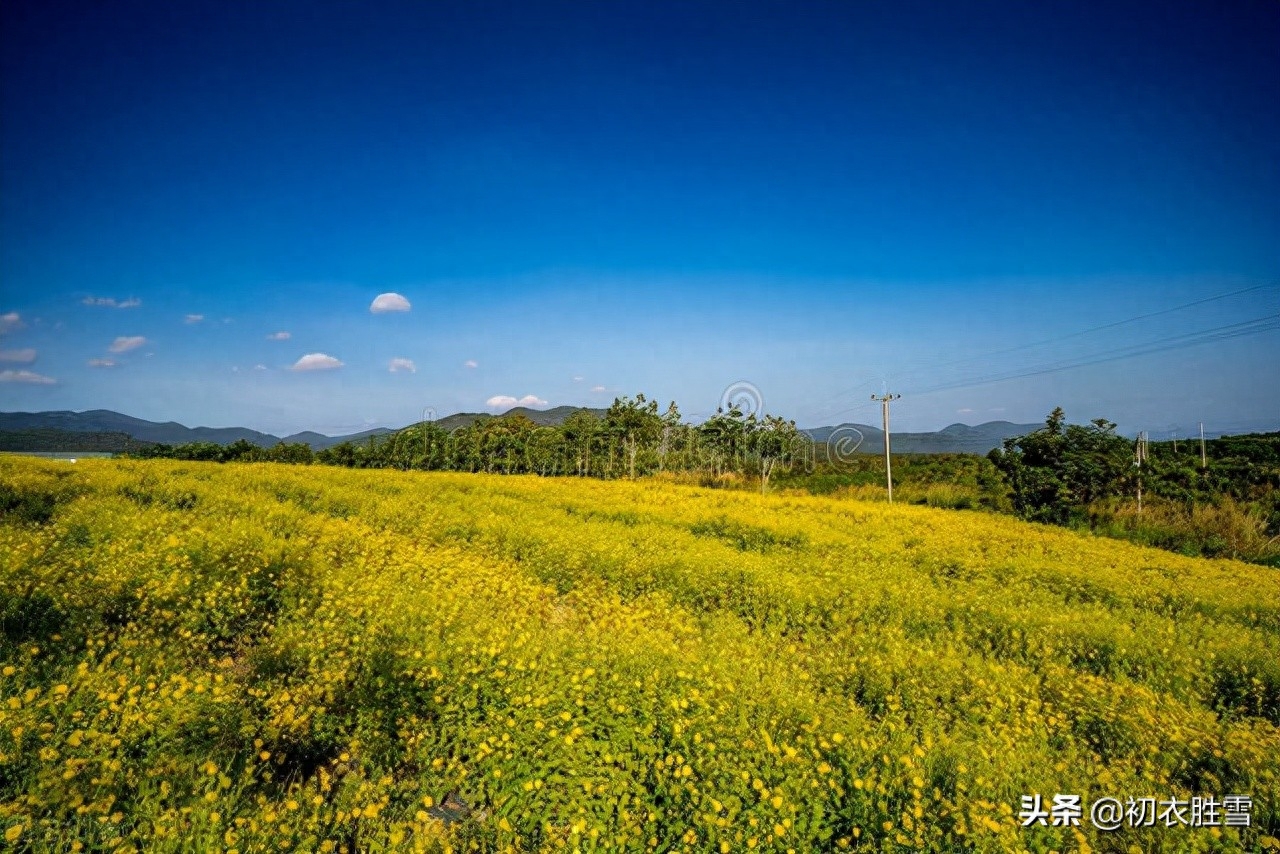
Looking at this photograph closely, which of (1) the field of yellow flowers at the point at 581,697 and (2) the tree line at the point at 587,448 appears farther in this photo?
(2) the tree line at the point at 587,448

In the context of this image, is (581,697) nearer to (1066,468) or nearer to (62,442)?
(1066,468)

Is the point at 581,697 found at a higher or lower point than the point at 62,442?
lower

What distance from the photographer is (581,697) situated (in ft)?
17.0

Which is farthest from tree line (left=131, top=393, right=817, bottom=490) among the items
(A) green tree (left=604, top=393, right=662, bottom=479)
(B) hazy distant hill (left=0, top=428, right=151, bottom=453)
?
(B) hazy distant hill (left=0, top=428, right=151, bottom=453)

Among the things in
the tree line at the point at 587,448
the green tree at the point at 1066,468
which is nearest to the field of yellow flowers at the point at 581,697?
the green tree at the point at 1066,468

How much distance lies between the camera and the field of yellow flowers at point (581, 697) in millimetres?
3941

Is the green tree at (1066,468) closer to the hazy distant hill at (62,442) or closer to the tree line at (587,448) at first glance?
the tree line at (587,448)

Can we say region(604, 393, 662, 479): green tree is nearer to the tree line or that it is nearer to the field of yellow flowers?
the tree line

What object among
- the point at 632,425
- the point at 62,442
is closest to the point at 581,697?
the point at 632,425

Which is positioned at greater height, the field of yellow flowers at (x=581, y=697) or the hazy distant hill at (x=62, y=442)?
the hazy distant hill at (x=62, y=442)

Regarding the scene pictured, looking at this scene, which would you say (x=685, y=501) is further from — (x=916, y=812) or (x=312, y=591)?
(x=916, y=812)

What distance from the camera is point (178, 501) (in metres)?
14.5

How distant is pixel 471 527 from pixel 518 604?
5794 mm

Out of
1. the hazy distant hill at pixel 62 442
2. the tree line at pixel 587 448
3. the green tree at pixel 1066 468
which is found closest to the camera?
the green tree at pixel 1066 468
